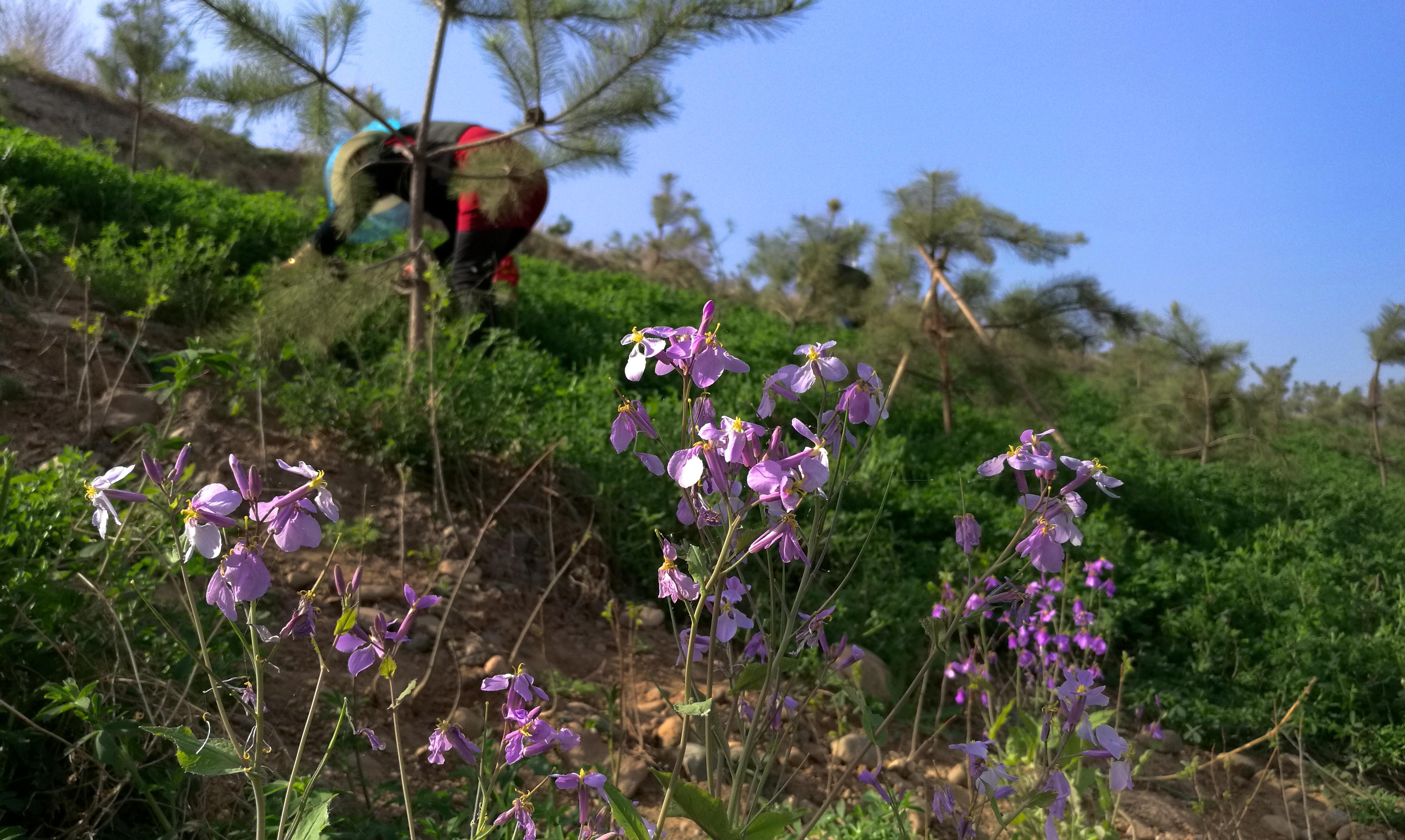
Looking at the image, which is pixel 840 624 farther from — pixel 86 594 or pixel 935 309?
pixel 935 309

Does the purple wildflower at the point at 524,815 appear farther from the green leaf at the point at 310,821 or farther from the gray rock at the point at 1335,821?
the gray rock at the point at 1335,821

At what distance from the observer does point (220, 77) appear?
4168 mm

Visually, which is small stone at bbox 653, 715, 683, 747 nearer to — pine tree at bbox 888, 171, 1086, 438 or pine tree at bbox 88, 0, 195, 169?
pine tree at bbox 888, 171, 1086, 438

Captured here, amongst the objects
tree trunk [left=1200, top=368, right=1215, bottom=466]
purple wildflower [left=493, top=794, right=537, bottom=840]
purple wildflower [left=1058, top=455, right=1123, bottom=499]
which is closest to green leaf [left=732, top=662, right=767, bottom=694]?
purple wildflower [left=493, top=794, right=537, bottom=840]

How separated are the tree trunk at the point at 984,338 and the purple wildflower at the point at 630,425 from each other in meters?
5.89

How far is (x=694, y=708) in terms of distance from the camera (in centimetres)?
91

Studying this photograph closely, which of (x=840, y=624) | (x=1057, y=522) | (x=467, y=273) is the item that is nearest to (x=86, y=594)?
(x=1057, y=522)

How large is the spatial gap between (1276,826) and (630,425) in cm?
294

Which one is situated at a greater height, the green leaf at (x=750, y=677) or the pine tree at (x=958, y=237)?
the pine tree at (x=958, y=237)

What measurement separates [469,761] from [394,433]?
248 cm

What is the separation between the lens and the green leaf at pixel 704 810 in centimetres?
96

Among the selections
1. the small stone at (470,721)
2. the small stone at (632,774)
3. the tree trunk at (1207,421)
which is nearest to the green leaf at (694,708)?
the small stone at (632,774)

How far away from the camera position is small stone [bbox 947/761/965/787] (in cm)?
279

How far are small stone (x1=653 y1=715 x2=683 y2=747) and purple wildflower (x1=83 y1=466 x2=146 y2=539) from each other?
1877 millimetres
